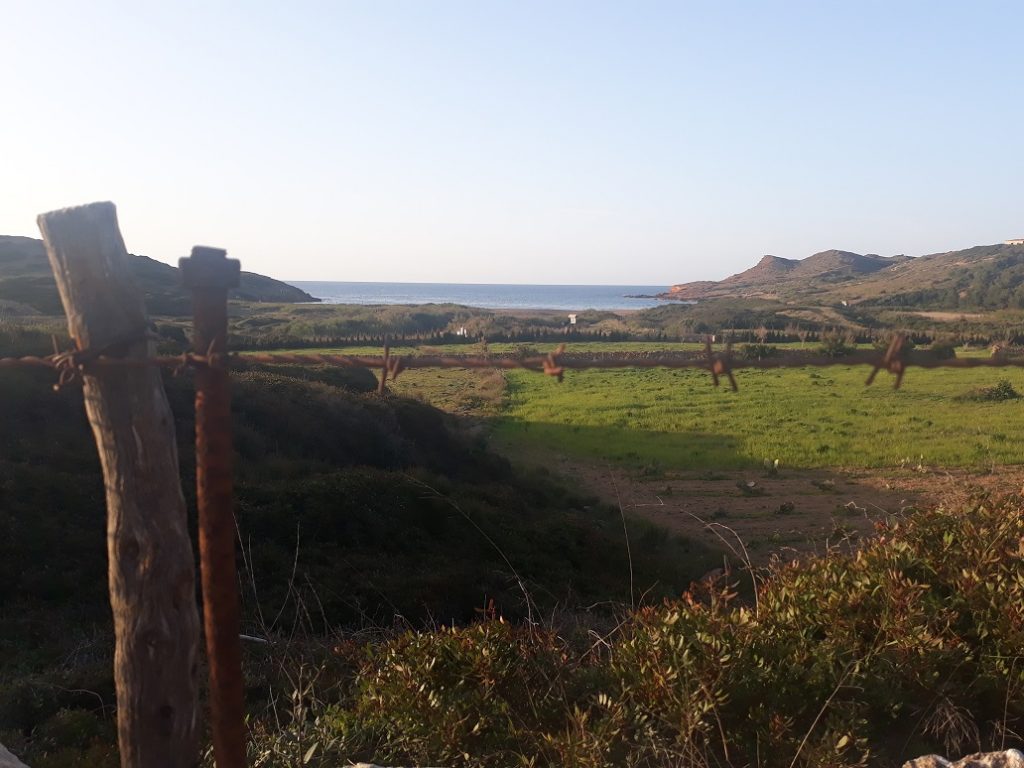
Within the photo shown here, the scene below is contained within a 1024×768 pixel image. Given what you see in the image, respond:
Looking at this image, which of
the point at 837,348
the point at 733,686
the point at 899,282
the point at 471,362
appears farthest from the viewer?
the point at 899,282

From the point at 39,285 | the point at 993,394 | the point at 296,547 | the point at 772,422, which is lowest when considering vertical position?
the point at 772,422

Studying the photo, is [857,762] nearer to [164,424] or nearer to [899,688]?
[899,688]

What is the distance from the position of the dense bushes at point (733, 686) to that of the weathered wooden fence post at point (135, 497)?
1169mm

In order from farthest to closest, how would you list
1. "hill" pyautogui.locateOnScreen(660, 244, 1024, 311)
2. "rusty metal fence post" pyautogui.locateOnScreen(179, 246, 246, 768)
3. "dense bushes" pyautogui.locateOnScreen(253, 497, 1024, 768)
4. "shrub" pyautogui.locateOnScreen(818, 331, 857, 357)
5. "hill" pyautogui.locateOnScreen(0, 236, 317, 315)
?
"hill" pyautogui.locateOnScreen(660, 244, 1024, 311) → "hill" pyautogui.locateOnScreen(0, 236, 317, 315) → "dense bushes" pyautogui.locateOnScreen(253, 497, 1024, 768) → "shrub" pyautogui.locateOnScreen(818, 331, 857, 357) → "rusty metal fence post" pyautogui.locateOnScreen(179, 246, 246, 768)

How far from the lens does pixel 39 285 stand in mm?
45531

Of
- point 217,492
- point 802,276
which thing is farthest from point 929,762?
point 802,276

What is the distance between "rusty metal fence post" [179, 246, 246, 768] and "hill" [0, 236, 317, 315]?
1958 cm

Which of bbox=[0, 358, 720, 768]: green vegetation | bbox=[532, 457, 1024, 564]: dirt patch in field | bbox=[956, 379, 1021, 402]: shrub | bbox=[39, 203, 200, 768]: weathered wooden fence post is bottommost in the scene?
Result: bbox=[532, 457, 1024, 564]: dirt patch in field

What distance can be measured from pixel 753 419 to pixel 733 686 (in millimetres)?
25561

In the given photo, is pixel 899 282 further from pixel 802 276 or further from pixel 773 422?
pixel 773 422

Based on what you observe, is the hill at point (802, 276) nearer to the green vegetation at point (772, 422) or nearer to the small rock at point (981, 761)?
the green vegetation at point (772, 422)

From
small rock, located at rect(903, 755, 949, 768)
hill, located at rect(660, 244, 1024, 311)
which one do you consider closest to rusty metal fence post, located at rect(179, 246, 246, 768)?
small rock, located at rect(903, 755, 949, 768)

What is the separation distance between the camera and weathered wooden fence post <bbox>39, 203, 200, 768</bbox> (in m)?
2.15

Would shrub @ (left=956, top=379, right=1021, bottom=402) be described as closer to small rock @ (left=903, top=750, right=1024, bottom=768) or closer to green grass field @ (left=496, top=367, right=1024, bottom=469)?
green grass field @ (left=496, top=367, right=1024, bottom=469)
